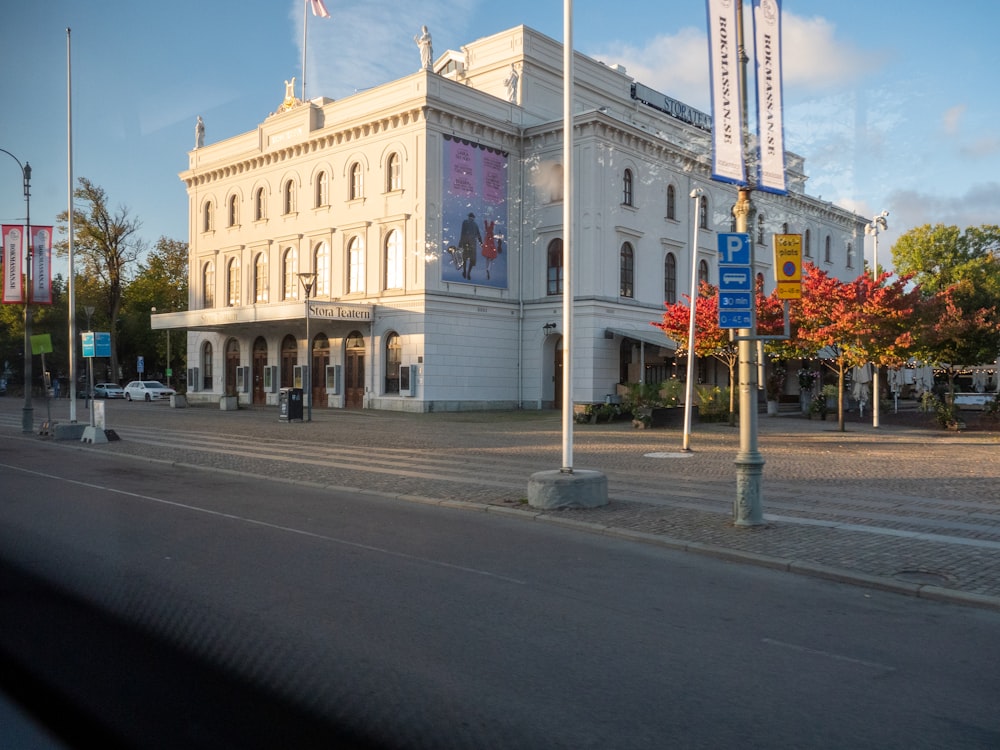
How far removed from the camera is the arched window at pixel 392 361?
37.9m

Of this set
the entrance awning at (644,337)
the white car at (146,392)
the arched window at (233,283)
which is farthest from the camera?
the white car at (146,392)

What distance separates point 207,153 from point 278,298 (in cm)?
1087

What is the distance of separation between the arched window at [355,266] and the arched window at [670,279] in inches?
571

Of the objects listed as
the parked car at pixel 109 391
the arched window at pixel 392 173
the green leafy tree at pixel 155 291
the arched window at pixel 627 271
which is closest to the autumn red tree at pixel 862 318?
the arched window at pixel 627 271

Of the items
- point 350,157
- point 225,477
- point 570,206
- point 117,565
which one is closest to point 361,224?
point 350,157

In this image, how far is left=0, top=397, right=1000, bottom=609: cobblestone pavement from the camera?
8.78 meters

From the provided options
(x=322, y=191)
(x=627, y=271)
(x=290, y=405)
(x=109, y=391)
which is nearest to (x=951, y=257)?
(x=627, y=271)

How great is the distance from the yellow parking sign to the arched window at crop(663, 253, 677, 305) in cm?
3281

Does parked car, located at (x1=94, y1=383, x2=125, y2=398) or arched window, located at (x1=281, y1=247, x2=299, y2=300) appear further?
parked car, located at (x1=94, y1=383, x2=125, y2=398)

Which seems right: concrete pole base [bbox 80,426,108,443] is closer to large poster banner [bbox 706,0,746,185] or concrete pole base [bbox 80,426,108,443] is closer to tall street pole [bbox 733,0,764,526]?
tall street pole [bbox 733,0,764,526]

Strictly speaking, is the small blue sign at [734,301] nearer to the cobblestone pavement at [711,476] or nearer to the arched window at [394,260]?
the cobblestone pavement at [711,476]

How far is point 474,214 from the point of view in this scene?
3841 cm

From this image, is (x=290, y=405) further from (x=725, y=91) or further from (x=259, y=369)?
(x=725, y=91)

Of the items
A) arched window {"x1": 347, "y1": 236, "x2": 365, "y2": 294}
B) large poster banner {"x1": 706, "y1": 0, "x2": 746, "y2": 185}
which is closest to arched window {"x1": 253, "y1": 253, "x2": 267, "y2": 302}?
arched window {"x1": 347, "y1": 236, "x2": 365, "y2": 294}
